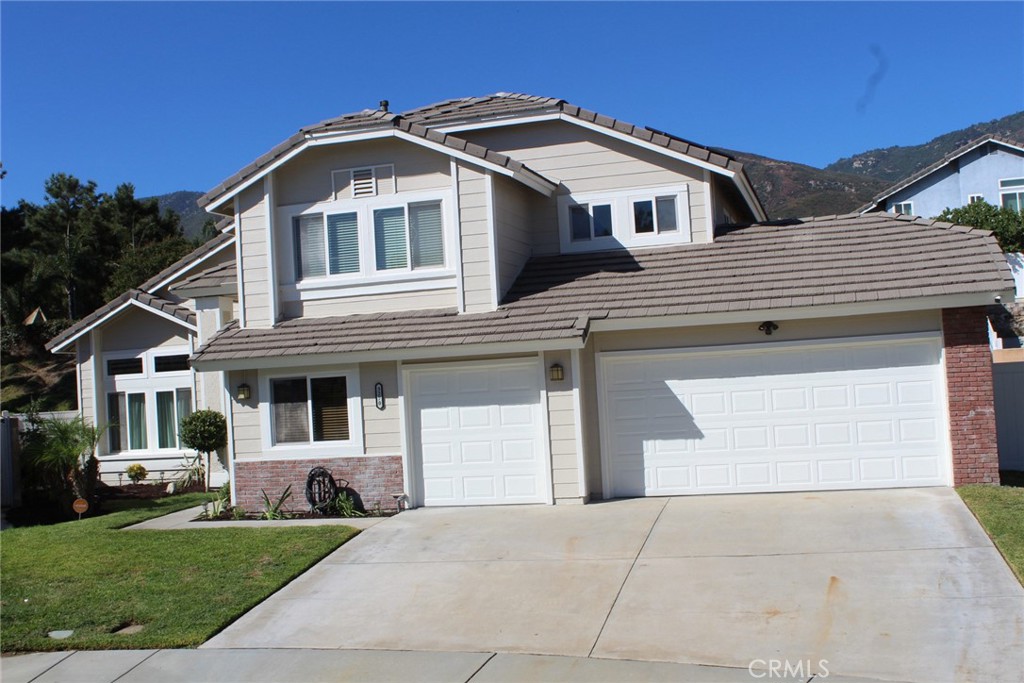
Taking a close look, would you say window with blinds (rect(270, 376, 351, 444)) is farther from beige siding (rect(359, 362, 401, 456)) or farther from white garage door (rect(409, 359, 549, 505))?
white garage door (rect(409, 359, 549, 505))

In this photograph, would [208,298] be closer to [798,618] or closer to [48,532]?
[48,532]

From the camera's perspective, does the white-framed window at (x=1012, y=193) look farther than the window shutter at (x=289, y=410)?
Yes

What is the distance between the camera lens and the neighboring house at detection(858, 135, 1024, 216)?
39719 mm

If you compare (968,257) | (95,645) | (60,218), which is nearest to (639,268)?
(968,257)

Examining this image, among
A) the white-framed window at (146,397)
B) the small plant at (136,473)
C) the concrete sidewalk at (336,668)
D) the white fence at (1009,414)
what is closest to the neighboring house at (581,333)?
the white fence at (1009,414)

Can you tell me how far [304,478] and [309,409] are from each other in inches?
40.4

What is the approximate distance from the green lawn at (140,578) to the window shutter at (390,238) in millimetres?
4217

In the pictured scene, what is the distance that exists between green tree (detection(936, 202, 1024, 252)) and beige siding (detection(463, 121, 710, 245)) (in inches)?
900

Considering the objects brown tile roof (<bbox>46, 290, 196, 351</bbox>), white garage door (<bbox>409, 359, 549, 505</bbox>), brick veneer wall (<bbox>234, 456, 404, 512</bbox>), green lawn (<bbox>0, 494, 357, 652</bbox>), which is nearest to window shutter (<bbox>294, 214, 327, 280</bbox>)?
white garage door (<bbox>409, 359, 549, 505</bbox>)

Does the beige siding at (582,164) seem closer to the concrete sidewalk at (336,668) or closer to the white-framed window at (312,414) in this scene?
the white-framed window at (312,414)

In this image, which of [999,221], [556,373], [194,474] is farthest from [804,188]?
[556,373]

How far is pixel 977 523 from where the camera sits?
10719 mm

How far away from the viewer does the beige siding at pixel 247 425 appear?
14648 millimetres

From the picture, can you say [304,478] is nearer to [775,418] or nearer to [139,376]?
[775,418]
